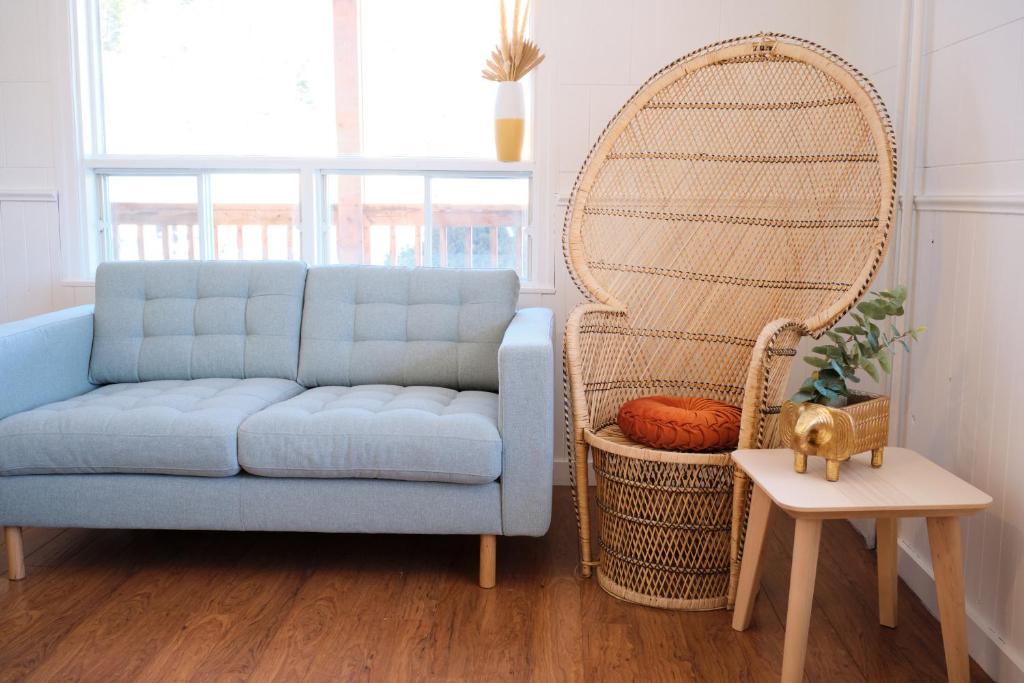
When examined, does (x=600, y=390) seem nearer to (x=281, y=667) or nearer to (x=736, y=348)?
(x=736, y=348)

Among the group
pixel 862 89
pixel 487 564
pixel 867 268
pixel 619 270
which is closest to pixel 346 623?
pixel 487 564

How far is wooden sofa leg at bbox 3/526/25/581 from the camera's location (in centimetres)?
239

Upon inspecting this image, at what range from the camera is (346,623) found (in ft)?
7.12

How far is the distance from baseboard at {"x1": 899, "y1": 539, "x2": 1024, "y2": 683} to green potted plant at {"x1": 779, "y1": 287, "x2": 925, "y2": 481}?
1.41ft

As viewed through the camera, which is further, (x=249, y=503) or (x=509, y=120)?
(x=509, y=120)

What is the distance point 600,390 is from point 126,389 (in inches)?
54.9

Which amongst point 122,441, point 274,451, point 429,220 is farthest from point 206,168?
point 274,451

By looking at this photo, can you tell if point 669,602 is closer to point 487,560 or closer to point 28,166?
point 487,560

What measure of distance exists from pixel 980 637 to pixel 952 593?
0.31 m

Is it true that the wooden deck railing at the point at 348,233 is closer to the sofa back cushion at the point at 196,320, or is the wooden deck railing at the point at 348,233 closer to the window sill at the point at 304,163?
the window sill at the point at 304,163

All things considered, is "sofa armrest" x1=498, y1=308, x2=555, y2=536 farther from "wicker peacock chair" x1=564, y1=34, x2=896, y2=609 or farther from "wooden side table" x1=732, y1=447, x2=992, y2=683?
"wooden side table" x1=732, y1=447, x2=992, y2=683

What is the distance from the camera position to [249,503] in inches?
92.7

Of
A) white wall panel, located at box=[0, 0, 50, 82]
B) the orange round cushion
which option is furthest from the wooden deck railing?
the orange round cushion

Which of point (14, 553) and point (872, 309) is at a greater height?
point (872, 309)
